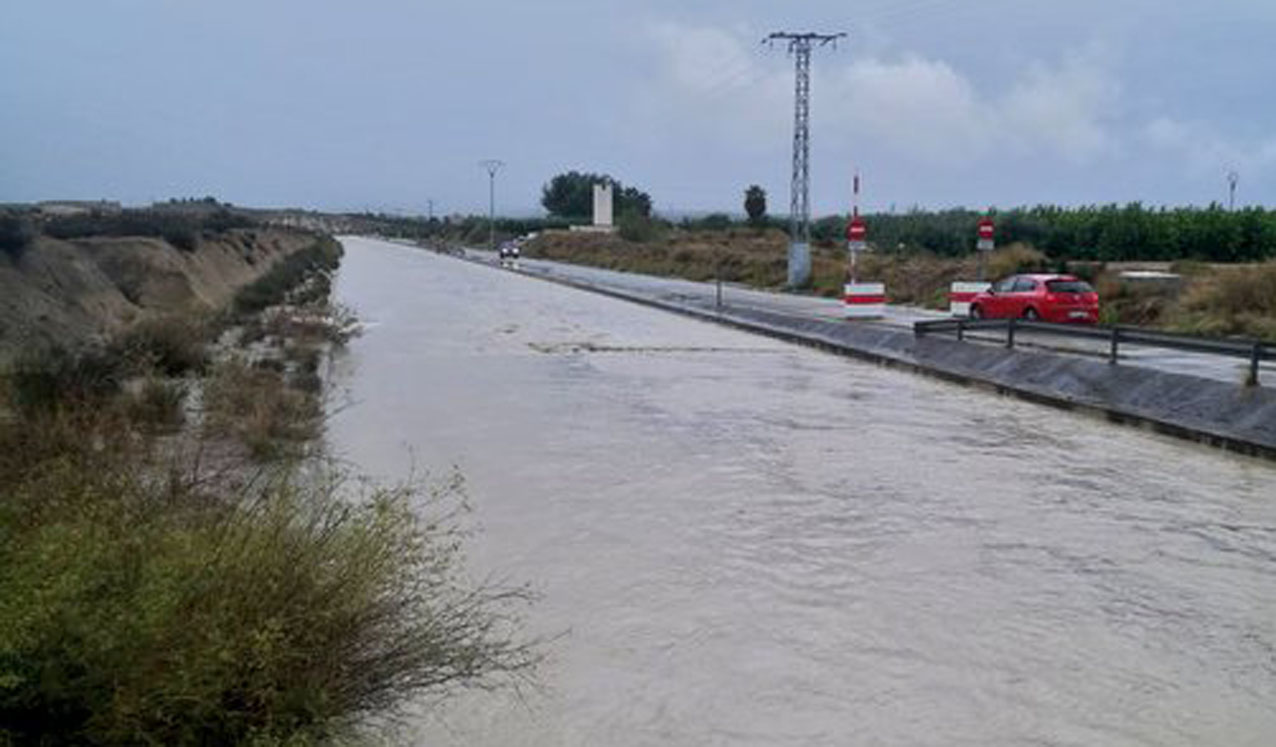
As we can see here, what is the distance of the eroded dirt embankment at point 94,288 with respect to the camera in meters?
27.0

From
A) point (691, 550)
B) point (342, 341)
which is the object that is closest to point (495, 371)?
point (342, 341)

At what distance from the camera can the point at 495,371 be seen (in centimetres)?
2548

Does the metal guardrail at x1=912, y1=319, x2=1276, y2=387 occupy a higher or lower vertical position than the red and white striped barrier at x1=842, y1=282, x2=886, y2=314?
higher

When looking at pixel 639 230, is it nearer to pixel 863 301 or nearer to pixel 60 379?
pixel 863 301

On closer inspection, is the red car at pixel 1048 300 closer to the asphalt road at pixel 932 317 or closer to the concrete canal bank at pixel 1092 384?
the asphalt road at pixel 932 317

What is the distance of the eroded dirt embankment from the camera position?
26953 mm

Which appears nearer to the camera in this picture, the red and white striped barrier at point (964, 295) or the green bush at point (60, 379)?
the green bush at point (60, 379)

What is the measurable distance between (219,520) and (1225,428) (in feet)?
44.5

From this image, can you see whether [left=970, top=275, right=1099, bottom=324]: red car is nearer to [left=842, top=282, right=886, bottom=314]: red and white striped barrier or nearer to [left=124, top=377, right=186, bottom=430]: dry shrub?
[left=842, top=282, right=886, bottom=314]: red and white striped barrier

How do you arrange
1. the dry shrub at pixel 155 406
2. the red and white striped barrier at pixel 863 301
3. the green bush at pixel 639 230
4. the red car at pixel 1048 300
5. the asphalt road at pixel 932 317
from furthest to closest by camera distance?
the green bush at pixel 639 230 < the red and white striped barrier at pixel 863 301 < the red car at pixel 1048 300 < the asphalt road at pixel 932 317 < the dry shrub at pixel 155 406

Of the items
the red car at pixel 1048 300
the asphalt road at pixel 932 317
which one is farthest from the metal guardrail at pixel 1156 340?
the red car at pixel 1048 300

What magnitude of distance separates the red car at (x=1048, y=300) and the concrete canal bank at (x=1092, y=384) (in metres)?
3.01

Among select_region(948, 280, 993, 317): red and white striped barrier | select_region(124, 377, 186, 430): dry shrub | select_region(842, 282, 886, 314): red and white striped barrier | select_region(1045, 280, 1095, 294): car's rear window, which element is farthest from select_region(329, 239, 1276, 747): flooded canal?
select_region(948, 280, 993, 317): red and white striped barrier

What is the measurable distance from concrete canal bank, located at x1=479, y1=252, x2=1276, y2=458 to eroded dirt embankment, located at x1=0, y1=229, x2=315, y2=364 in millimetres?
15181
